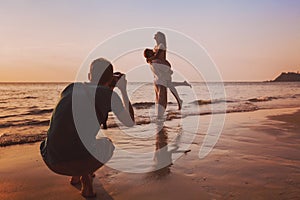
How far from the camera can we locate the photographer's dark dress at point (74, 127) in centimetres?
289

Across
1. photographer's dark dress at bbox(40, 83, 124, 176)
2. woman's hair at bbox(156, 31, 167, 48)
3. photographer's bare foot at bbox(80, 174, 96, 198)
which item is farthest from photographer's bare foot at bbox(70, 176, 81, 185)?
woman's hair at bbox(156, 31, 167, 48)

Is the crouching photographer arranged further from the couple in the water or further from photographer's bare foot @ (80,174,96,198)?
the couple in the water

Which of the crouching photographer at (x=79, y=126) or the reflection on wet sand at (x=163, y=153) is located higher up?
the crouching photographer at (x=79, y=126)

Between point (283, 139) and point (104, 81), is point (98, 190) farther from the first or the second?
point (283, 139)

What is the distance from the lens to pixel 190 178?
3.65 m

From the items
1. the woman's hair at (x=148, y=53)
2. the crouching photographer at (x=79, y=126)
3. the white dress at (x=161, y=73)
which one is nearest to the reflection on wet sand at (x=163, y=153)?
the crouching photographer at (x=79, y=126)

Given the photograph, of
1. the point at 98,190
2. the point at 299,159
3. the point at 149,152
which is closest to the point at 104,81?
the point at 98,190

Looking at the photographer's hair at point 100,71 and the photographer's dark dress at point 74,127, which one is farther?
the photographer's hair at point 100,71

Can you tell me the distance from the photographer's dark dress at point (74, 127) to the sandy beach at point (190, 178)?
1.54 ft

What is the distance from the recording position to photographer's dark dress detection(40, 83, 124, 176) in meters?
2.89

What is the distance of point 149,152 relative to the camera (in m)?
5.05

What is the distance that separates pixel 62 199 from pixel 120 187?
0.63 metres

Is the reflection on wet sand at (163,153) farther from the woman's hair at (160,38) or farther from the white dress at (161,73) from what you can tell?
Result: the woman's hair at (160,38)

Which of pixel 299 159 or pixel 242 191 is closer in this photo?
pixel 242 191
